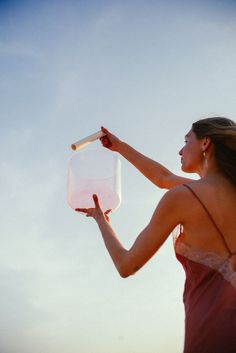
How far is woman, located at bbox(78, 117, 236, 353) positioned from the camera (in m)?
2.04

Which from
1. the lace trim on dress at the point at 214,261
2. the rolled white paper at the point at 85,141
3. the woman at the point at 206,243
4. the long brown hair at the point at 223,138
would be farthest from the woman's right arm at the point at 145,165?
the lace trim on dress at the point at 214,261

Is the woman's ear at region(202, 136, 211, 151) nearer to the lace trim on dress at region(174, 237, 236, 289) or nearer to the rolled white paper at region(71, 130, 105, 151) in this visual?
the lace trim on dress at region(174, 237, 236, 289)

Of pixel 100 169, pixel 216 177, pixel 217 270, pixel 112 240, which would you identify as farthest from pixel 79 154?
pixel 217 270

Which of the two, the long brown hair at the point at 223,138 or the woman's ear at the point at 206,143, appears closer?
the long brown hair at the point at 223,138

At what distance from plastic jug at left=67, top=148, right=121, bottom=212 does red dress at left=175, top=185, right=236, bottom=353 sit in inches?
66.4

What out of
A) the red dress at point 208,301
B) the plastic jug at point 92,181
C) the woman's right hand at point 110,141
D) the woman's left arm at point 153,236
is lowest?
the red dress at point 208,301

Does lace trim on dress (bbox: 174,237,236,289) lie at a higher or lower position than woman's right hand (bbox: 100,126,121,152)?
lower

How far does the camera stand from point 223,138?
8.64ft

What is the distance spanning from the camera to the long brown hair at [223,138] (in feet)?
8.16

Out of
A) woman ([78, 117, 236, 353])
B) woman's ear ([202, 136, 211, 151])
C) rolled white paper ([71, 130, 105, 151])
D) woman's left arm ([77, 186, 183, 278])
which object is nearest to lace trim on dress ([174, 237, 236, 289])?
woman ([78, 117, 236, 353])

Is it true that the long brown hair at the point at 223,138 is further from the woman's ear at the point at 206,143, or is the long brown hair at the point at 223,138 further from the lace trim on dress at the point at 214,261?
the lace trim on dress at the point at 214,261

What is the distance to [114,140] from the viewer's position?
4.43 m

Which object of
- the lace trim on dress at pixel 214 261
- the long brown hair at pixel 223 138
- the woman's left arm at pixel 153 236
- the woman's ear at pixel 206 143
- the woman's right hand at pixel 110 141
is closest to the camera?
the lace trim on dress at pixel 214 261

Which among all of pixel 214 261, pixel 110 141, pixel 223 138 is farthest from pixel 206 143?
pixel 110 141
